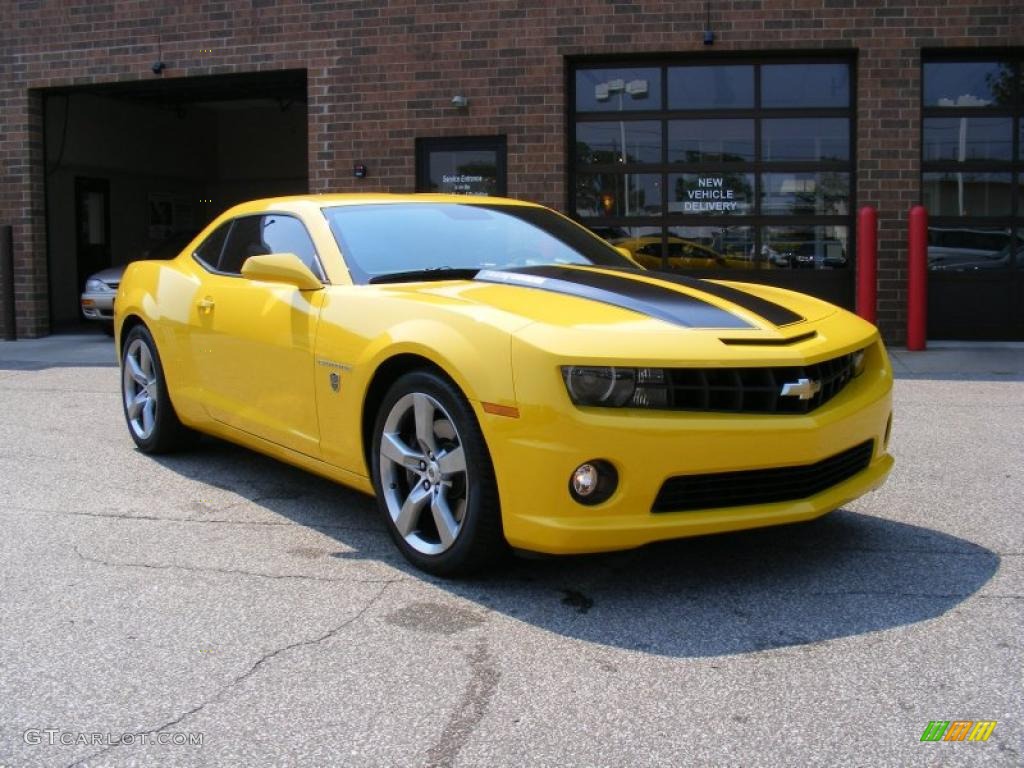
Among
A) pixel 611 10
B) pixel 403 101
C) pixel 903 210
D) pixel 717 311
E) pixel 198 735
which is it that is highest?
pixel 611 10

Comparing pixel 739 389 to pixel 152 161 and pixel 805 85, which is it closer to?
pixel 805 85

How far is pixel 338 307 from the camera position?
4.66 meters

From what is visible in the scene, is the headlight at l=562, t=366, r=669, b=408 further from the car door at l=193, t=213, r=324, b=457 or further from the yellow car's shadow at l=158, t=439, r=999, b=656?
the car door at l=193, t=213, r=324, b=457

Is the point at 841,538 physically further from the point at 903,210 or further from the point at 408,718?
the point at 903,210

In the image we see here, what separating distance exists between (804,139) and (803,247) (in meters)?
1.15

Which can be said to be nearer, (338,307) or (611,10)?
(338,307)

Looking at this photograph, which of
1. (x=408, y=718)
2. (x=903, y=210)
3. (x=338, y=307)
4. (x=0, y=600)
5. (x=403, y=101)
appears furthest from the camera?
(x=403, y=101)

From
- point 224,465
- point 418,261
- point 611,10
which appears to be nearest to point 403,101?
point 611,10

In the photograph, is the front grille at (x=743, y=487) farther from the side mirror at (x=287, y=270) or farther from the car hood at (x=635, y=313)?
the side mirror at (x=287, y=270)

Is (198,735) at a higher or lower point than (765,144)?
lower

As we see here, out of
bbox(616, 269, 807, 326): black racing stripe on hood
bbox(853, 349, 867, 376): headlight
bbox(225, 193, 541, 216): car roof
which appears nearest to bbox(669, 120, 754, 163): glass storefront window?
bbox(225, 193, 541, 216): car roof

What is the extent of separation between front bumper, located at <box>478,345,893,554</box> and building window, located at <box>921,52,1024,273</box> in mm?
9495

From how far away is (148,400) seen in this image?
6574 millimetres

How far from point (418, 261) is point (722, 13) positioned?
335 inches
